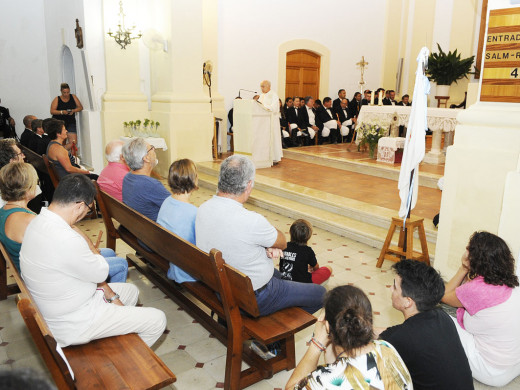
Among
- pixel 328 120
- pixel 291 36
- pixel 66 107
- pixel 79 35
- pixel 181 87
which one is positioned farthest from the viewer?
pixel 291 36

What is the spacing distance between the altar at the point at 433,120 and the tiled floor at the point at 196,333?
430 cm

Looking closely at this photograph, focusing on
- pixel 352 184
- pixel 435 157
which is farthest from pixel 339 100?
pixel 352 184

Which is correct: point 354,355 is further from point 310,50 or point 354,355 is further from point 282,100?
point 310,50

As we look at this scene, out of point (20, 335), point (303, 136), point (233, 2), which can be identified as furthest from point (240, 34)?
point (20, 335)

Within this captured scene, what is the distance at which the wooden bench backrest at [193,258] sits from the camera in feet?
7.23

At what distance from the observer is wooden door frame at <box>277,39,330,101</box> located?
37.1 ft

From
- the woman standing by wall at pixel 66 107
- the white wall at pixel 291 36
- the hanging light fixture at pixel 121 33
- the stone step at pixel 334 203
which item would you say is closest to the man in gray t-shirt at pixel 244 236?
the stone step at pixel 334 203

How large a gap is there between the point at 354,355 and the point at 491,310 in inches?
50.4

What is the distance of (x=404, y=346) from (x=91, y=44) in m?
8.11

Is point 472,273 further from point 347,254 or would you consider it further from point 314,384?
point 347,254

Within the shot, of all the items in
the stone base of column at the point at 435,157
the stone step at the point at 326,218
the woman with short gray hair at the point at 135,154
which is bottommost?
the stone step at the point at 326,218

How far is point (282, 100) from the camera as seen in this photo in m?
11.6

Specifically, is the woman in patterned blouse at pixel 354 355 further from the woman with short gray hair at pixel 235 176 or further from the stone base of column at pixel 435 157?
the stone base of column at pixel 435 157

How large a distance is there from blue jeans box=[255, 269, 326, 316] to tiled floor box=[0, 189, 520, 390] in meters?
0.44
